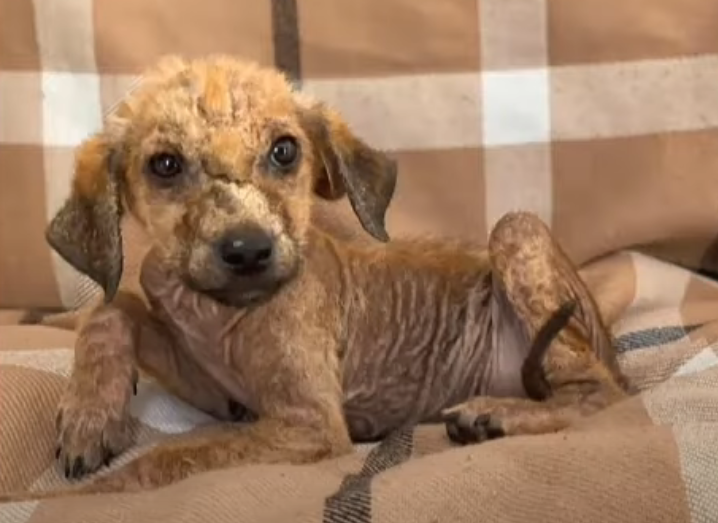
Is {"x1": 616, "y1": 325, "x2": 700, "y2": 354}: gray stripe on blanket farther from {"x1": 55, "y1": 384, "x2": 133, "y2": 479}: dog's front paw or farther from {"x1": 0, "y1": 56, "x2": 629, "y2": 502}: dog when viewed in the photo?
{"x1": 55, "y1": 384, "x2": 133, "y2": 479}: dog's front paw

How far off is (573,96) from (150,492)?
3.80 ft

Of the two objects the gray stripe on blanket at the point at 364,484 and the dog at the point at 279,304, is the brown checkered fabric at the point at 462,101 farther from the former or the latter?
the gray stripe on blanket at the point at 364,484

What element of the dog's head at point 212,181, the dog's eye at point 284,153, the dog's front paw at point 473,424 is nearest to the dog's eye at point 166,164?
the dog's head at point 212,181

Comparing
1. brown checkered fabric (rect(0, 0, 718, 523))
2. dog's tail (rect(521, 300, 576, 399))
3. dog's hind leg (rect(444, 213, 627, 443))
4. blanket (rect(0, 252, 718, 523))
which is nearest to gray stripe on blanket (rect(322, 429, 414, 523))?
blanket (rect(0, 252, 718, 523))

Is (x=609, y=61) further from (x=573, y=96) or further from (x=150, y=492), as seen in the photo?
(x=150, y=492)

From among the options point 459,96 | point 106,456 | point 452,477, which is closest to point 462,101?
point 459,96

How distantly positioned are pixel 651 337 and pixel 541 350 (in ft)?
0.85

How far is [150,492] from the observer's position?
171 cm

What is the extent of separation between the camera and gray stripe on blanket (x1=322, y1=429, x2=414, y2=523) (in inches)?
62.1

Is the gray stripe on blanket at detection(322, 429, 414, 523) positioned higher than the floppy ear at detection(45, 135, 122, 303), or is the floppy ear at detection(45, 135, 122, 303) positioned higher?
the floppy ear at detection(45, 135, 122, 303)

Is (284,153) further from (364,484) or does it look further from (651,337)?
(651,337)

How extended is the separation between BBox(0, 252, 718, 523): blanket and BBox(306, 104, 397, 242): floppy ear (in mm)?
306

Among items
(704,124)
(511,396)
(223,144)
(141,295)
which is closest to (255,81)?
(223,144)

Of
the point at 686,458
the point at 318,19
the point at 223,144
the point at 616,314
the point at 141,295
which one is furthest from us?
the point at 318,19
